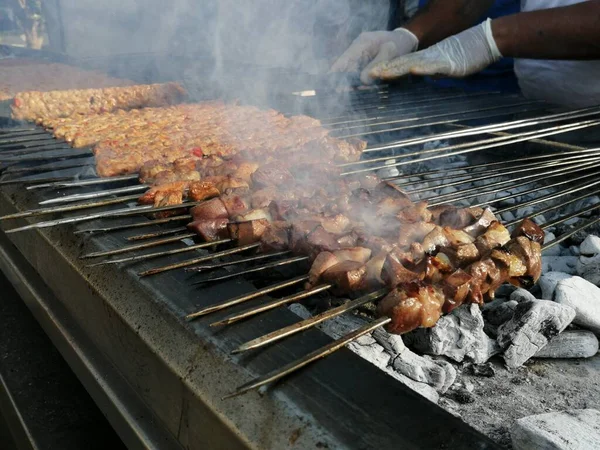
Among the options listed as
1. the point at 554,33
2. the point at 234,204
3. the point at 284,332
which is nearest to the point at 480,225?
the point at 234,204

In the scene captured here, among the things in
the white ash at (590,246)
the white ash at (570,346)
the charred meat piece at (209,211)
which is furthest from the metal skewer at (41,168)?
the white ash at (590,246)

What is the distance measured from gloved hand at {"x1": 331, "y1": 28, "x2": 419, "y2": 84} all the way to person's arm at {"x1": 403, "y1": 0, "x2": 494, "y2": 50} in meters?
0.25

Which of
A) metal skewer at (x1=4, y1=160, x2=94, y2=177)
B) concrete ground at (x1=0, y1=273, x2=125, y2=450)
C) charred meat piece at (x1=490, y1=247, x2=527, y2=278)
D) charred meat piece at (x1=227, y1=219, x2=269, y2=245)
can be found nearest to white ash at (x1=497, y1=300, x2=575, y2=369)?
charred meat piece at (x1=490, y1=247, x2=527, y2=278)

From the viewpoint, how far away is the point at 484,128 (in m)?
3.53

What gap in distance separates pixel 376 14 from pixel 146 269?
9.45 meters

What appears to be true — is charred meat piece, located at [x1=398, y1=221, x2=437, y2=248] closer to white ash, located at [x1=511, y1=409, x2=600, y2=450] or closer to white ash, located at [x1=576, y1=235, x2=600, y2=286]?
white ash, located at [x1=511, y1=409, x2=600, y2=450]

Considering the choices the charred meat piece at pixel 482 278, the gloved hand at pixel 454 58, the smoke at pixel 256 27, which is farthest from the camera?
the smoke at pixel 256 27

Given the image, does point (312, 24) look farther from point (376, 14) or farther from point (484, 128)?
point (484, 128)

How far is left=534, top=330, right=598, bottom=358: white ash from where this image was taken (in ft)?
7.27

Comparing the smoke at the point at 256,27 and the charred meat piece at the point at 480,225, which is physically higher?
the smoke at the point at 256,27

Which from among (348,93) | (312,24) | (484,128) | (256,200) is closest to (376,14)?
(312,24)

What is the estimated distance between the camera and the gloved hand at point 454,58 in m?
5.27

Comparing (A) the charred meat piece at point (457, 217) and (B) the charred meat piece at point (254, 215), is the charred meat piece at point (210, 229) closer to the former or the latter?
(B) the charred meat piece at point (254, 215)

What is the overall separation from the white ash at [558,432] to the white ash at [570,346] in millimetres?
568
